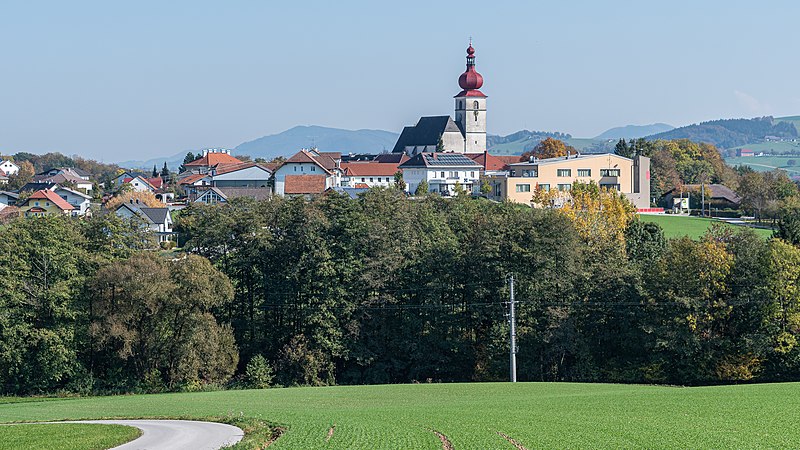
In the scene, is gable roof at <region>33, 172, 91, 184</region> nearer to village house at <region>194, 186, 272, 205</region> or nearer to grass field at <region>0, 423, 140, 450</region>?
village house at <region>194, 186, 272, 205</region>

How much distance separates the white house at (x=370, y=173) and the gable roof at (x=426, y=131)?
3149 centimetres

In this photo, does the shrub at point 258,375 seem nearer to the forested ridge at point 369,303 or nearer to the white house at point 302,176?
the forested ridge at point 369,303

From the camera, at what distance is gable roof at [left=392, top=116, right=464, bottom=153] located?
17812 cm

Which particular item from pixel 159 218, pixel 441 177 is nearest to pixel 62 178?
pixel 441 177

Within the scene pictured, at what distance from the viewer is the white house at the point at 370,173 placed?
142 meters

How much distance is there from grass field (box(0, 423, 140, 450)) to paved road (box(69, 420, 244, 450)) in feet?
1.73

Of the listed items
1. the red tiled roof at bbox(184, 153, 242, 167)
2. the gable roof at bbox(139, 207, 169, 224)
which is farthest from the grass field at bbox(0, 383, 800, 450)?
the red tiled roof at bbox(184, 153, 242, 167)

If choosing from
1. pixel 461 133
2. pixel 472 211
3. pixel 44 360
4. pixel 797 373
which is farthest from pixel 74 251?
pixel 461 133

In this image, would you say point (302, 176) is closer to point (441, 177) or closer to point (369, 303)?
point (441, 177)

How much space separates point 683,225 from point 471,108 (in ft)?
282

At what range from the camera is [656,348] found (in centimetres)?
4841

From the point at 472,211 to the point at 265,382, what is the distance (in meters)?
23.0

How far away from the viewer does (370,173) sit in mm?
144875

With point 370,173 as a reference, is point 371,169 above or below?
above
